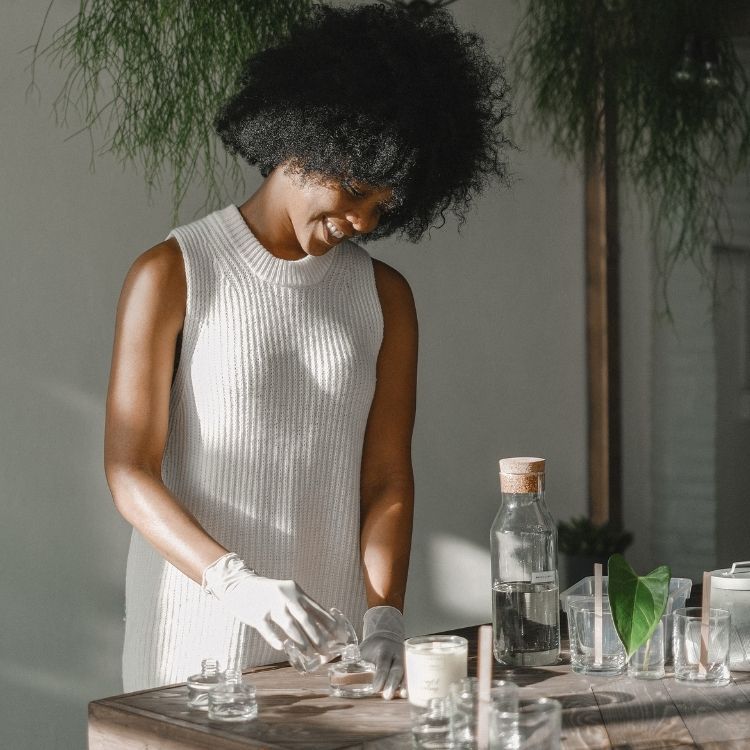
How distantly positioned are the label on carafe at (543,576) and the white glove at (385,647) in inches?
7.3

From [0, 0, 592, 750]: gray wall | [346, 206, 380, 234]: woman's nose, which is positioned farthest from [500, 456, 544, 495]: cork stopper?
[0, 0, 592, 750]: gray wall

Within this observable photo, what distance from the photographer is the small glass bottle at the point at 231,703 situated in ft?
3.89

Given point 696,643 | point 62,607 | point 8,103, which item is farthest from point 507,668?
point 8,103

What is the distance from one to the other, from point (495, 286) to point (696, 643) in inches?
86.3

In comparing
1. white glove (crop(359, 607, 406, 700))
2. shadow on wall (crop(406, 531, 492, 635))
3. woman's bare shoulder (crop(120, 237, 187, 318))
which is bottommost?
shadow on wall (crop(406, 531, 492, 635))

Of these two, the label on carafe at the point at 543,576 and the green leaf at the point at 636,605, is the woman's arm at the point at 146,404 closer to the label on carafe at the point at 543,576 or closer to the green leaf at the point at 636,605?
the label on carafe at the point at 543,576

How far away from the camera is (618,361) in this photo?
12.1 ft

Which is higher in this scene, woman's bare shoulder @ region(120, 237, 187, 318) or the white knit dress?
woman's bare shoulder @ region(120, 237, 187, 318)

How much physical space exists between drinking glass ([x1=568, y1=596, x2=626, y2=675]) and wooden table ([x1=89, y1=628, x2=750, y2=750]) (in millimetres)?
17

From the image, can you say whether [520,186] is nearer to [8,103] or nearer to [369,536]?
[8,103]

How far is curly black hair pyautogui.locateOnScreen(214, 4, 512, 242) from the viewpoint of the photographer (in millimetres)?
1601

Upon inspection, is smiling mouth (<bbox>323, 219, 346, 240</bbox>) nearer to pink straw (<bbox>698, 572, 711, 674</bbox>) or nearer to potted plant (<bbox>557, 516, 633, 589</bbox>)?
pink straw (<bbox>698, 572, 711, 674</bbox>)

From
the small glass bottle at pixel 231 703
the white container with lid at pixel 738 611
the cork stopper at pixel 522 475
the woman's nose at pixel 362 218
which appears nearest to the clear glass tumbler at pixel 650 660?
the white container with lid at pixel 738 611

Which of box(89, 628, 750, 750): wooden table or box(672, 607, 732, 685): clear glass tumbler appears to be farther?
box(672, 607, 732, 685): clear glass tumbler
